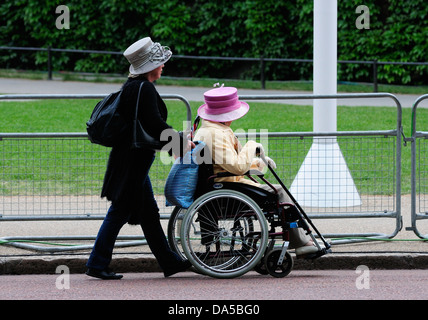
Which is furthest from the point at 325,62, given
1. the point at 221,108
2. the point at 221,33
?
the point at 221,33

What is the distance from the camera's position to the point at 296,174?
7660 millimetres

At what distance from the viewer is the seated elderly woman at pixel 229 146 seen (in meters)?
6.18

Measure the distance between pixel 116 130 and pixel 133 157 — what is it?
256 mm

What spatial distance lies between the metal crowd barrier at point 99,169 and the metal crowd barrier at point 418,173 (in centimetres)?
13

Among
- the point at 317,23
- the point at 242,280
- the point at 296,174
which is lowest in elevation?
the point at 242,280

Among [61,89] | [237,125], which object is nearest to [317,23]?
[237,125]

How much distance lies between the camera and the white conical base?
7.51 meters

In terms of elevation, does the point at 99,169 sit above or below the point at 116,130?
below

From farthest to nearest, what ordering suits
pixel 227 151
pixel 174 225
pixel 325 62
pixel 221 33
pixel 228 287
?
pixel 221 33 < pixel 325 62 < pixel 174 225 < pixel 227 151 < pixel 228 287

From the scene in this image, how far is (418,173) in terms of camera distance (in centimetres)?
763

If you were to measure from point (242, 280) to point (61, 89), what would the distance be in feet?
45.5

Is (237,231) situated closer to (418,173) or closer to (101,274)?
(101,274)

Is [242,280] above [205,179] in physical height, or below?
below
